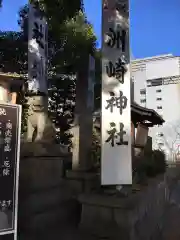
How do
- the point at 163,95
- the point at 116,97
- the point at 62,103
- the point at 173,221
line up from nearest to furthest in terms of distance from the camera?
the point at 116,97
the point at 173,221
the point at 62,103
the point at 163,95

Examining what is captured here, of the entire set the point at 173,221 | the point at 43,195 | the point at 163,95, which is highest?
the point at 163,95

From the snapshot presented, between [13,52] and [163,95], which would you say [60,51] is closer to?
[13,52]

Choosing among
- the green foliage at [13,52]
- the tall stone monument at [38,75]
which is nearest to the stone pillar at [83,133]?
the tall stone monument at [38,75]

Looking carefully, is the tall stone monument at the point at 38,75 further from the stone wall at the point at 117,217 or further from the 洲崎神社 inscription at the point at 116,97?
the stone wall at the point at 117,217

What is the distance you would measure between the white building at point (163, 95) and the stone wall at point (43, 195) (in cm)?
4409

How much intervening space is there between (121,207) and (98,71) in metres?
9.04

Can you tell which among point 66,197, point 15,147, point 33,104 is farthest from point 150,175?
point 15,147

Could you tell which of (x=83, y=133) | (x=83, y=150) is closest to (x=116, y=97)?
(x=83, y=133)

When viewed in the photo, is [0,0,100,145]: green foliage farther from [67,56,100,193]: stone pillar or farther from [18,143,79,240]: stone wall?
[18,143,79,240]: stone wall

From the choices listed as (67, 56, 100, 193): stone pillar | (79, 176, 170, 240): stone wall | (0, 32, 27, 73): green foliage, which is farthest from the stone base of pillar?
(0, 32, 27, 73): green foliage

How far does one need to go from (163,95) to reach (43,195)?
57.1 m

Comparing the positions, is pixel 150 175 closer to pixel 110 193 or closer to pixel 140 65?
pixel 110 193

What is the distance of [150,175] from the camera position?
11.7 meters

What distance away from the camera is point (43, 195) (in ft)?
24.9
